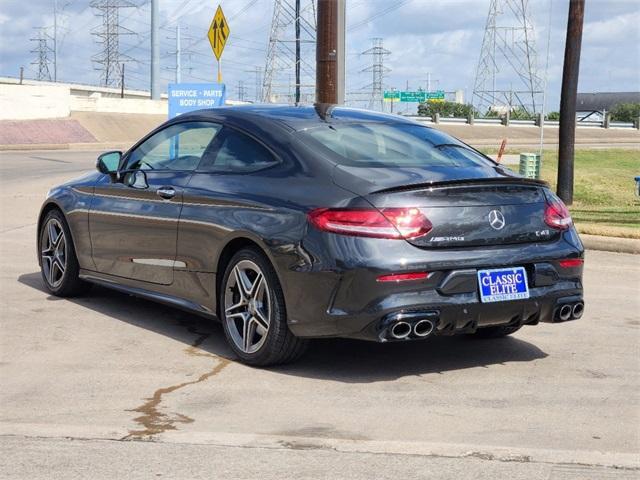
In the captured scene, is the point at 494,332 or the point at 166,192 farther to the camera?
the point at 494,332

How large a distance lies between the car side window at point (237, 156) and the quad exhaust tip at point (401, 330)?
4.44 ft

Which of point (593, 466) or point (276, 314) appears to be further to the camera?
point (276, 314)

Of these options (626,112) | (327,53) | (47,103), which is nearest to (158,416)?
(327,53)

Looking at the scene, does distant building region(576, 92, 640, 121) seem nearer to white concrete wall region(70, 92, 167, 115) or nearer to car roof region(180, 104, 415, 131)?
white concrete wall region(70, 92, 167, 115)

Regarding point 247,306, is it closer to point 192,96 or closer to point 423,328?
point 423,328

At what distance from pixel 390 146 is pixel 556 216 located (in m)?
1.10

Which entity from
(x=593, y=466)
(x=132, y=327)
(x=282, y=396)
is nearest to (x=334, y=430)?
(x=282, y=396)

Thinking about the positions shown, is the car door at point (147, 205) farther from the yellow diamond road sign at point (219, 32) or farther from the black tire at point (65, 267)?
the yellow diamond road sign at point (219, 32)

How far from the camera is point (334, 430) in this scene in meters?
4.88

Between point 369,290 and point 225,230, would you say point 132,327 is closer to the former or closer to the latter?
point 225,230

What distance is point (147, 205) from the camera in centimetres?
713

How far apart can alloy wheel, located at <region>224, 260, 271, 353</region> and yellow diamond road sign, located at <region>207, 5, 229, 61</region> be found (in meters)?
13.5

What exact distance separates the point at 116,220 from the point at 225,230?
1440 mm

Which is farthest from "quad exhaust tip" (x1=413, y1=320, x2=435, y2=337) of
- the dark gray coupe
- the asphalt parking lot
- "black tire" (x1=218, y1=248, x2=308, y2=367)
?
"black tire" (x1=218, y1=248, x2=308, y2=367)
